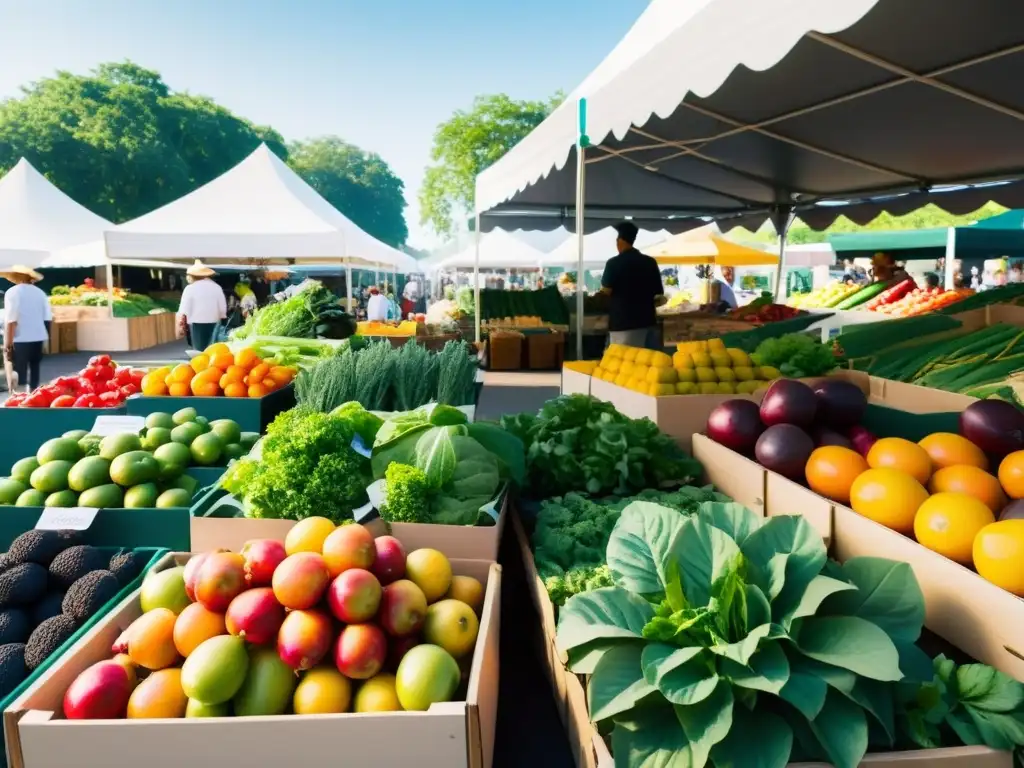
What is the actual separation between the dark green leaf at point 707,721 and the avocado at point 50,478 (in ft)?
8.17

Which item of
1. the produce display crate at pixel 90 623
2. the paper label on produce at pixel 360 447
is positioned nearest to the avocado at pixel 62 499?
the produce display crate at pixel 90 623

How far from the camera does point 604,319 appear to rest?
11.1 meters

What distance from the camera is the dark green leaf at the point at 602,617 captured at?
4.95ft

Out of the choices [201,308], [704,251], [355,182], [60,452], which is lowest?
[60,452]

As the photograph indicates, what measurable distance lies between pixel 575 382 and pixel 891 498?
2.85 metres

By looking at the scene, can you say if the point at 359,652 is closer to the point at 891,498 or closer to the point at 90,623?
the point at 90,623

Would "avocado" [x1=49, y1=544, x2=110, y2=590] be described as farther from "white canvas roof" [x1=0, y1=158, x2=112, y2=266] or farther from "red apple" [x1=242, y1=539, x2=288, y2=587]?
"white canvas roof" [x1=0, y1=158, x2=112, y2=266]

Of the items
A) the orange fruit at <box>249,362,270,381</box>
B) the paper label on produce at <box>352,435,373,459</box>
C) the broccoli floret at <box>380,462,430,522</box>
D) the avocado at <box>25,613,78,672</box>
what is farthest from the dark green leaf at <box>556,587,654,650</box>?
the orange fruit at <box>249,362,270,381</box>

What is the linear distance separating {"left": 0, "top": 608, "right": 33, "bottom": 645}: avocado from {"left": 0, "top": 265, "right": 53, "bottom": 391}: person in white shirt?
8466 millimetres

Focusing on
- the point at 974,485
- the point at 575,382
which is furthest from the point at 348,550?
the point at 575,382

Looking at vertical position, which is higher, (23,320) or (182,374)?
(23,320)

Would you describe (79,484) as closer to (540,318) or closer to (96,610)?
(96,610)

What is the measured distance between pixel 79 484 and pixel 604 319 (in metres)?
8.97

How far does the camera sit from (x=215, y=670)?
1.54m
